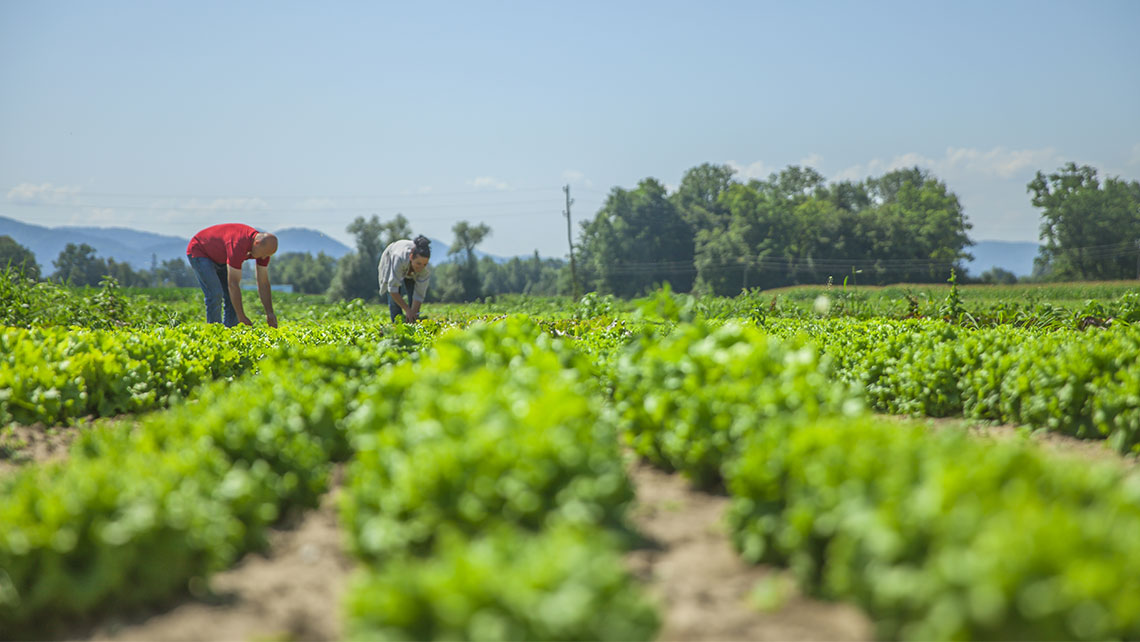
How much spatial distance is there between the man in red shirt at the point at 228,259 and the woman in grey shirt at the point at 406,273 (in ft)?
4.87

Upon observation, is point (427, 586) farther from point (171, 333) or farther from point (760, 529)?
point (171, 333)

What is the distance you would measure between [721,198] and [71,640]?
100 metres

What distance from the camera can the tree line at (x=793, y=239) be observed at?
79375 mm

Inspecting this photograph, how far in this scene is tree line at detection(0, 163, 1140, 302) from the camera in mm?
79375

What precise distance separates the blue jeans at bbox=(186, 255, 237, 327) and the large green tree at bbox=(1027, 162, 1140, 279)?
88015 mm

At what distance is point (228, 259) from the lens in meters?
9.72

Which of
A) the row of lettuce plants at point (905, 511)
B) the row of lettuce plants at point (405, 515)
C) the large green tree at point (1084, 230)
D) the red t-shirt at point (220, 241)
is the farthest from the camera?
the large green tree at point (1084, 230)

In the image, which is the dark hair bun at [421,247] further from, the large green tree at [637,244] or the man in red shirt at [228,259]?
the large green tree at [637,244]

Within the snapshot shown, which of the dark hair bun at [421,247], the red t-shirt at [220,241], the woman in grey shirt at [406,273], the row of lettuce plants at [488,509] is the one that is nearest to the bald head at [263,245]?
the red t-shirt at [220,241]

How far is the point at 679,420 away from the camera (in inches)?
154

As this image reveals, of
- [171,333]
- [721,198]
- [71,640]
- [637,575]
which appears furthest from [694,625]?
[721,198]

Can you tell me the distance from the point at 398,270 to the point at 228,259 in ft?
7.04

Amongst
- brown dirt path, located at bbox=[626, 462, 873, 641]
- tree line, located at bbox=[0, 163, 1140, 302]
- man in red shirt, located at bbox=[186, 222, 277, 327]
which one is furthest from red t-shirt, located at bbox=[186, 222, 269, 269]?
tree line, located at bbox=[0, 163, 1140, 302]

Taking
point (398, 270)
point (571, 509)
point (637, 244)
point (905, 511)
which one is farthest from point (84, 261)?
point (905, 511)
